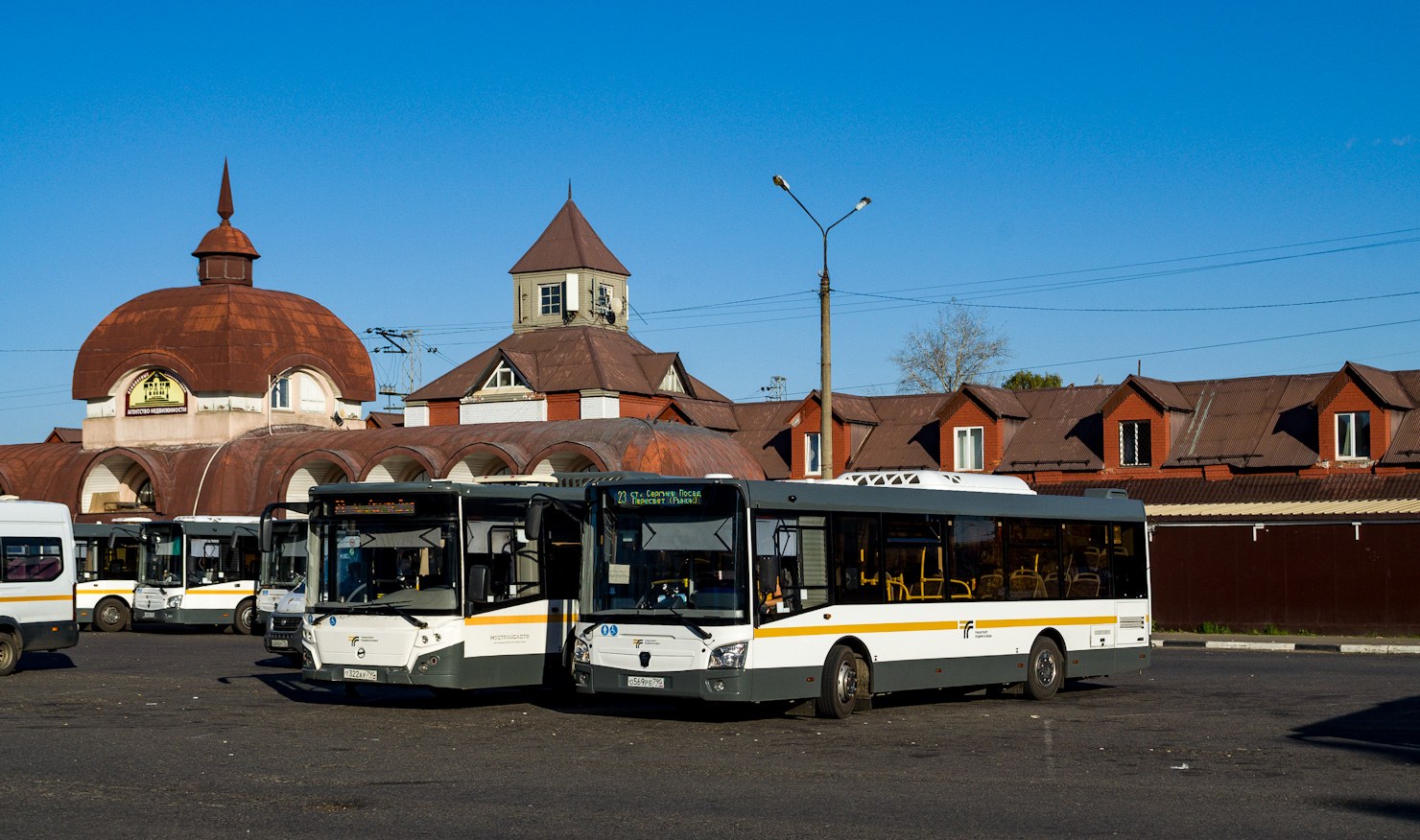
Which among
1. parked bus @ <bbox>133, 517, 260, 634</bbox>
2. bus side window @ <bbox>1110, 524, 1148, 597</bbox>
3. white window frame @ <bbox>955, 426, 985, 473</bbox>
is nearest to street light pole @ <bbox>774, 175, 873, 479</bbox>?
bus side window @ <bbox>1110, 524, 1148, 597</bbox>

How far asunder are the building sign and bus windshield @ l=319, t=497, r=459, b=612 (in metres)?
41.9

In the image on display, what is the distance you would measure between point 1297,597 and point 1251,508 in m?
6.61

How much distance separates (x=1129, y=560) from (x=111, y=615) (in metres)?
26.7

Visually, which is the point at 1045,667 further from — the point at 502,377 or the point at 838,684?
the point at 502,377

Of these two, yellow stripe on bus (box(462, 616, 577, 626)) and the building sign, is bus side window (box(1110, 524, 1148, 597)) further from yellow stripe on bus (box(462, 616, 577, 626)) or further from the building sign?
the building sign

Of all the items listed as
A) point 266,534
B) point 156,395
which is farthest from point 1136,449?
point 156,395

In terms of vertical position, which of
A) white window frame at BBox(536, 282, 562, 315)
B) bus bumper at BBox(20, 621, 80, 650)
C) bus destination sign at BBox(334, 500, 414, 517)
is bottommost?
bus bumper at BBox(20, 621, 80, 650)

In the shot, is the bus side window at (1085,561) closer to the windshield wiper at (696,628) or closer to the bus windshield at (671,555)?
the bus windshield at (671,555)

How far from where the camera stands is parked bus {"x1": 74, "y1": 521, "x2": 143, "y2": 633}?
120 feet

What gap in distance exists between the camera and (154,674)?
22.1m

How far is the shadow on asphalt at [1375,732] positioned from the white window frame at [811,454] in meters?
37.8

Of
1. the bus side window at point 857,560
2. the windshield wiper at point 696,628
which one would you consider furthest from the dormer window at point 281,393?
the windshield wiper at point 696,628

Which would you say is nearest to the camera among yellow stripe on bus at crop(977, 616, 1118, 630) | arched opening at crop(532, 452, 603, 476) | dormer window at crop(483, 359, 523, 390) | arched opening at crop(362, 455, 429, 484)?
yellow stripe on bus at crop(977, 616, 1118, 630)

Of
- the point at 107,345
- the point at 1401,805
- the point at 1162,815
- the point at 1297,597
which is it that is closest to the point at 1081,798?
the point at 1162,815
